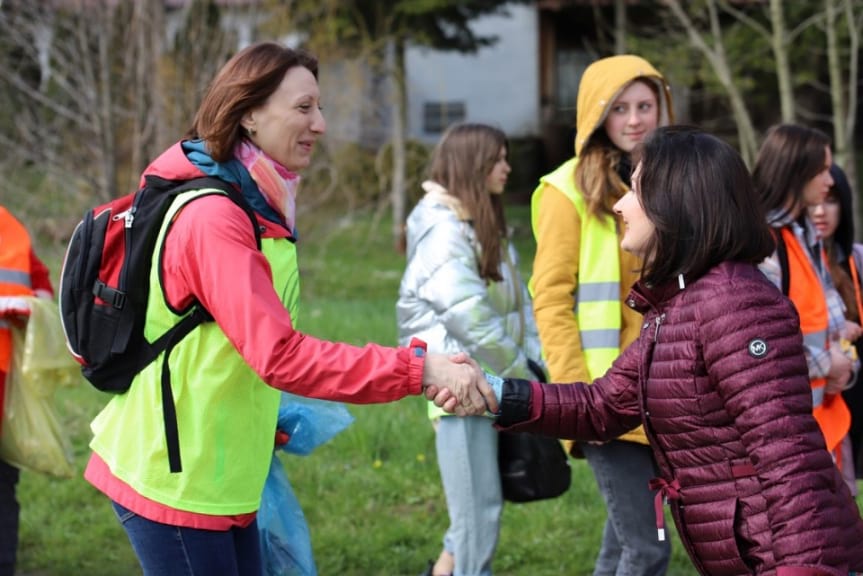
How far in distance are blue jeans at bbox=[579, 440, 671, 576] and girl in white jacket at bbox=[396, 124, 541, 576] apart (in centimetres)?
85

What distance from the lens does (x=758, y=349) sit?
8.32 feet

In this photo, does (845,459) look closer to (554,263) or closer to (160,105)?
(554,263)

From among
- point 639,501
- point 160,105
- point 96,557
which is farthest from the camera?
point 160,105

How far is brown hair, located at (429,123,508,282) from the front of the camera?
469 cm

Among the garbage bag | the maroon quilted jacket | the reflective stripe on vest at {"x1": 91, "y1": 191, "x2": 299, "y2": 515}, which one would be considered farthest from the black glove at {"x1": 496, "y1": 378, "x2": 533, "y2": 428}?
the garbage bag

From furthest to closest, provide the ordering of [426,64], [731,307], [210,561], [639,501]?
1. [426,64]
2. [639,501]
3. [210,561]
4. [731,307]

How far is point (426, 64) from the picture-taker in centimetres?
2803

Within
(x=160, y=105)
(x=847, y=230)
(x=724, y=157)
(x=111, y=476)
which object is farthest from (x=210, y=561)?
(x=160, y=105)

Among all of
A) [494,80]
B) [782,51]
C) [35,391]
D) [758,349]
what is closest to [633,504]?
[758,349]

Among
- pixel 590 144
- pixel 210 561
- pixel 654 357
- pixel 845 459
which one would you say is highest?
→ pixel 590 144

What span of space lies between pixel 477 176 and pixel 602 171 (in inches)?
36.8

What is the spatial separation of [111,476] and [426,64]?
25749 millimetres

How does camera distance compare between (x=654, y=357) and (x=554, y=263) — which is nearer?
(x=654, y=357)

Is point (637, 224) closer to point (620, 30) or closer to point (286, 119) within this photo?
point (286, 119)
